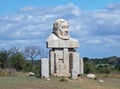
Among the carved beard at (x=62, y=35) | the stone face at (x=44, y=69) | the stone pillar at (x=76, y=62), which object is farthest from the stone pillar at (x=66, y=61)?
the stone face at (x=44, y=69)

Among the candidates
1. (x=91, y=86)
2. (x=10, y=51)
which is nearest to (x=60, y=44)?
(x=91, y=86)

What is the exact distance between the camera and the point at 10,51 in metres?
64.9

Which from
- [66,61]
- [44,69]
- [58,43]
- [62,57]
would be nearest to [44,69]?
[44,69]

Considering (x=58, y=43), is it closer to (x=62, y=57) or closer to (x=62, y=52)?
(x=62, y=52)

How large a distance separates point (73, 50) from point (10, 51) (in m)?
24.9

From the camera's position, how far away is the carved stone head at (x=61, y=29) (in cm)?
4016

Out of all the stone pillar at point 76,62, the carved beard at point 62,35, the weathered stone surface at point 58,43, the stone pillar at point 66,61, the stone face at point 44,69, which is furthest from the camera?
the stone pillar at point 76,62

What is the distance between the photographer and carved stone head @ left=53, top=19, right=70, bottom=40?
132ft

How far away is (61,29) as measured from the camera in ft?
Result: 132

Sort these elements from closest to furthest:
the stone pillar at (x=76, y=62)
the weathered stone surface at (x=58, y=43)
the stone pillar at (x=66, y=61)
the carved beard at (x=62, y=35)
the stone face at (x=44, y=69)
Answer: the stone face at (x=44, y=69)
the weathered stone surface at (x=58, y=43)
the stone pillar at (x=66, y=61)
the carved beard at (x=62, y=35)
the stone pillar at (x=76, y=62)

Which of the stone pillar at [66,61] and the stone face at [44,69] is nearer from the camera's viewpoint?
the stone face at [44,69]

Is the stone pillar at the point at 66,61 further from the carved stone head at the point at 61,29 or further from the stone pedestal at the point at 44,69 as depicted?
the stone pedestal at the point at 44,69

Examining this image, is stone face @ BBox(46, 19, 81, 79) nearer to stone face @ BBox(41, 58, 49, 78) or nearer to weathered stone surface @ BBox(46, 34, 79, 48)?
weathered stone surface @ BBox(46, 34, 79, 48)

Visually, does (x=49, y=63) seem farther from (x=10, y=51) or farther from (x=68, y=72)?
(x=10, y=51)
